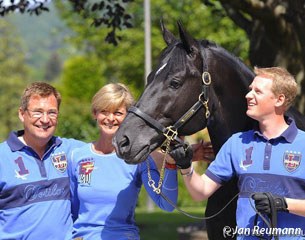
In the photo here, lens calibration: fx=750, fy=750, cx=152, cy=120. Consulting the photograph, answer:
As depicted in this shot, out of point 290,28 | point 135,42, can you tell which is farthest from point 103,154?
point 135,42

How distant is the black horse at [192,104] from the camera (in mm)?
4320

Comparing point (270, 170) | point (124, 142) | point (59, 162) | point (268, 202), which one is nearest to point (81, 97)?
point (59, 162)

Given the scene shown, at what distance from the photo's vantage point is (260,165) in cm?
400

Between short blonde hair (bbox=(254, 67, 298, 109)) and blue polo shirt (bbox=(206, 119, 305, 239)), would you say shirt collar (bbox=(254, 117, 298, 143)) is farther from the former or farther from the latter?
short blonde hair (bbox=(254, 67, 298, 109))

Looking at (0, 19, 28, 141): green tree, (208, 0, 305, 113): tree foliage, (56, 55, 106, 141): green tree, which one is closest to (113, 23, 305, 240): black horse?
(208, 0, 305, 113): tree foliage

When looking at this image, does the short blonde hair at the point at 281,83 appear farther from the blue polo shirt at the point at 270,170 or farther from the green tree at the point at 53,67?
the green tree at the point at 53,67

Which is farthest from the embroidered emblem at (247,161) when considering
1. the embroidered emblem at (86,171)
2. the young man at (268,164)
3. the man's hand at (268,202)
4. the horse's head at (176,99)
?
the embroidered emblem at (86,171)

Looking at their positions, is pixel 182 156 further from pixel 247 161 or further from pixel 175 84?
pixel 175 84

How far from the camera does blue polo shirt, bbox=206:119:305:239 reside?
3.96 metres

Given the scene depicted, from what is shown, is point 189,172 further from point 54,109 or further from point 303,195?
point 54,109

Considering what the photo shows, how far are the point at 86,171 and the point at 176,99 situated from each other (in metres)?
0.70

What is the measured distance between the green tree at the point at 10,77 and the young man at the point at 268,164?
43790mm

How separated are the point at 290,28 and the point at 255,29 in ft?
1.73

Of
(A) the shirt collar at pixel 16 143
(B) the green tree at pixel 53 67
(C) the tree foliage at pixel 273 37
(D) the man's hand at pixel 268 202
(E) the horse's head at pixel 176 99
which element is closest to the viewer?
(D) the man's hand at pixel 268 202
